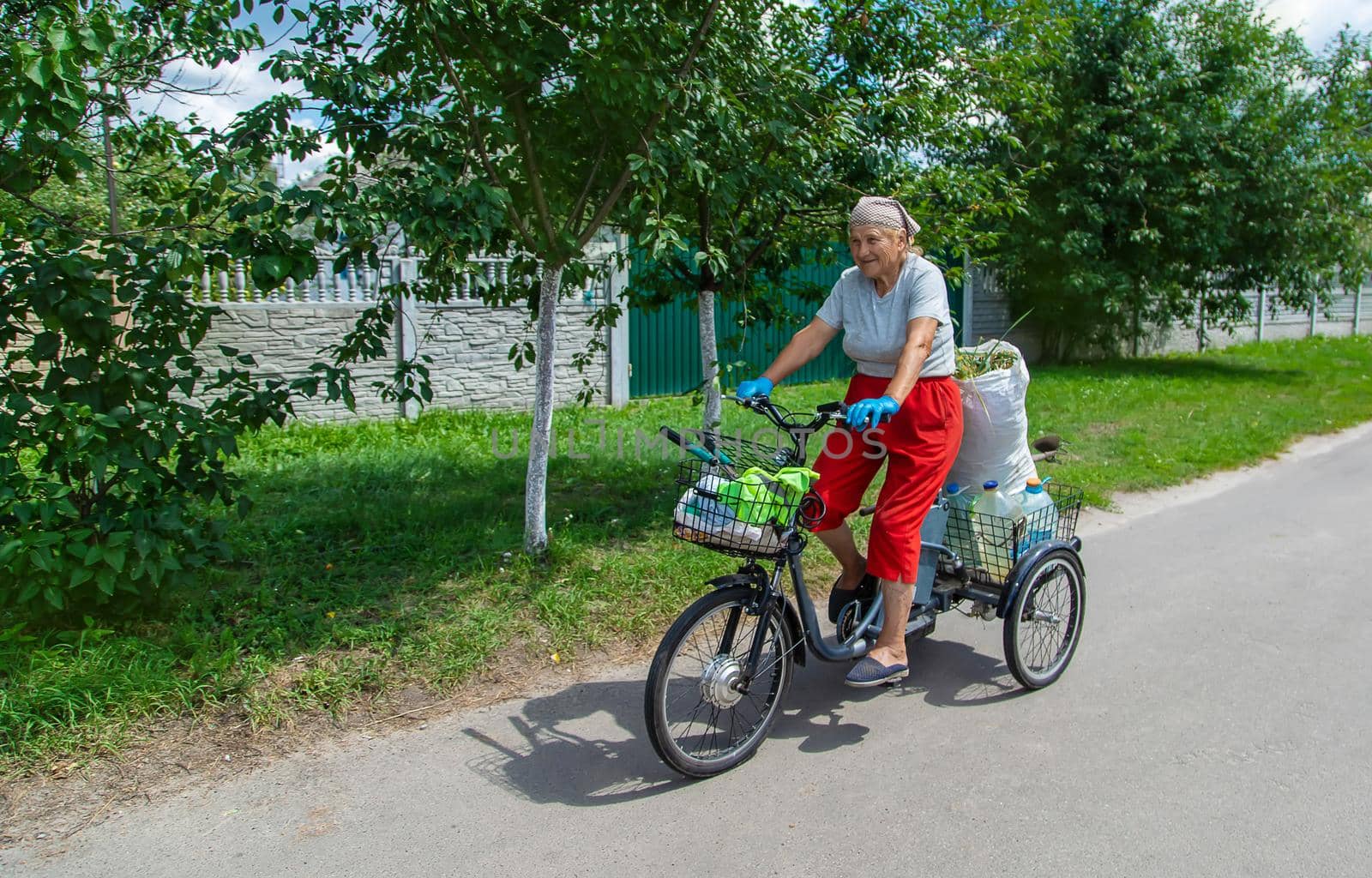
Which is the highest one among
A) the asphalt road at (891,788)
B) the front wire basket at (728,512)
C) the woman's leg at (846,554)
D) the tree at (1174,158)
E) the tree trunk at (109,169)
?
the tree at (1174,158)

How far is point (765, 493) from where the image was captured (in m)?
3.36

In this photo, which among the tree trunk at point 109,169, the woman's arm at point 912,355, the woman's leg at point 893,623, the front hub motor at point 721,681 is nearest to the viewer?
the front hub motor at point 721,681

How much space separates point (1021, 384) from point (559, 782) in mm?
2365

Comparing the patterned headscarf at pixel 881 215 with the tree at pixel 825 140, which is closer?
the patterned headscarf at pixel 881 215

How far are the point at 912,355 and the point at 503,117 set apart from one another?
2.31 m

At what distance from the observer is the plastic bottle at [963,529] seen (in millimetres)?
4281

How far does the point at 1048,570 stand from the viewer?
4.24 metres

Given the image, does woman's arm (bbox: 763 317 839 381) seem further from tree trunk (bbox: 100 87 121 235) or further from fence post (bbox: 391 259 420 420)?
fence post (bbox: 391 259 420 420)

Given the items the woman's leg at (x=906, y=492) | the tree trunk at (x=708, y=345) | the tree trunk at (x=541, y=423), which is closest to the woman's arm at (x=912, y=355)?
the woman's leg at (x=906, y=492)

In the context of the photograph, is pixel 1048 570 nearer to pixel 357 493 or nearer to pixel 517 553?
pixel 517 553

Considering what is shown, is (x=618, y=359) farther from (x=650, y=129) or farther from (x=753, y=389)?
(x=753, y=389)

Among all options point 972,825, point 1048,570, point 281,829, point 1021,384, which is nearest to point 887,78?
point 1021,384

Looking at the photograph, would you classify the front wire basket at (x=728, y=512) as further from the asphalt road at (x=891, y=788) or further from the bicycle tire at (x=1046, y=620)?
the bicycle tire at (x=1046, y=620)

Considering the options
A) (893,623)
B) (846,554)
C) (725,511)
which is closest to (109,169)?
(725,511)
